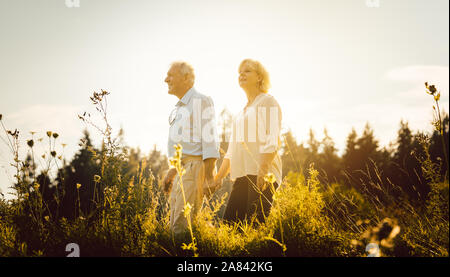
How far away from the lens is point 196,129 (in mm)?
3443

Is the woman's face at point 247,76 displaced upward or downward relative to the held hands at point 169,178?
upward

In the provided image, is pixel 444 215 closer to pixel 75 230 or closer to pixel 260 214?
pixel 260 214

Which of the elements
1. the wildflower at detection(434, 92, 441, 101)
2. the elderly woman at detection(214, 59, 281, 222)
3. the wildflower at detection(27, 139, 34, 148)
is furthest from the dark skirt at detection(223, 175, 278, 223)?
the wildflower at detection(27, 139, 34, 148)

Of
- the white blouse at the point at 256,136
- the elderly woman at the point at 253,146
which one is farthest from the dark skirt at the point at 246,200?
the white blouse at the point at 256,136

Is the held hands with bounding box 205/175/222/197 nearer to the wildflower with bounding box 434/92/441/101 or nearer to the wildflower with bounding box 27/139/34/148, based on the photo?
the wildflower with bounding box 27/139/34/148

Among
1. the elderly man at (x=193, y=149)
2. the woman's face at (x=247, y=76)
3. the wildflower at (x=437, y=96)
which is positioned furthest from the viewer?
the woman's face at (x=247, y=76)

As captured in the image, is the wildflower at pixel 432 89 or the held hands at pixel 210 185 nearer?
the wildflower at pixel 432 89

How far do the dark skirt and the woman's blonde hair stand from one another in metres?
1.11

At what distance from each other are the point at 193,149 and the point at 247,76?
116cm

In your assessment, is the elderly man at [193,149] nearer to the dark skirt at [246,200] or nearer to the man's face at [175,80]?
the man's face at [175,80]

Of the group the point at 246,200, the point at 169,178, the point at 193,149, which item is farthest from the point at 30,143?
the point at 246,200

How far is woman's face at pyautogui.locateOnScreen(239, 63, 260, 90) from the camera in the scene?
3.87m

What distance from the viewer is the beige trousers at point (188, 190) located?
3213 millimetres
